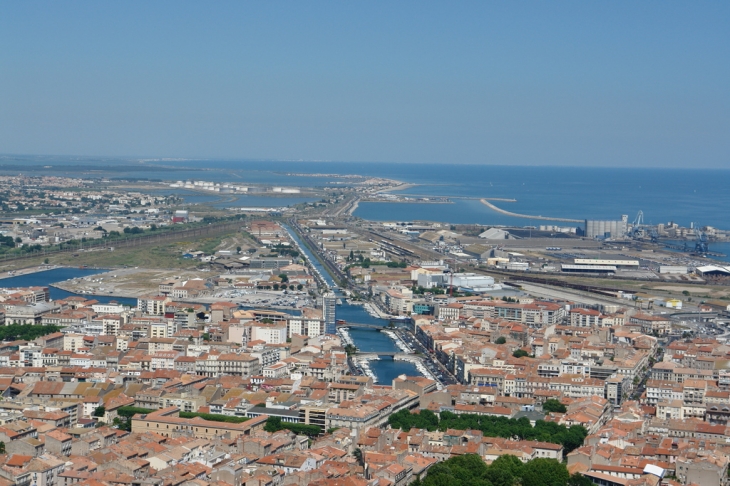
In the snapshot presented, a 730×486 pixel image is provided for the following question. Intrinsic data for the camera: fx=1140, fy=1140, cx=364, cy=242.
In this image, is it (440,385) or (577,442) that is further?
(440,385)

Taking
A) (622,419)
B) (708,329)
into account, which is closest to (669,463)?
(622,419)

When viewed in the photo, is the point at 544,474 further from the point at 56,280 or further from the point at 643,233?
the point at 643,233

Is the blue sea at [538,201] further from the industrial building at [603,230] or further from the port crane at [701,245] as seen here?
the port crane at [701,245]

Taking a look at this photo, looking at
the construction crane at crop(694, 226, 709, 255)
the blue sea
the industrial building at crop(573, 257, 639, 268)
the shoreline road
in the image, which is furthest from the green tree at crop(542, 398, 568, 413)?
the shoreline road

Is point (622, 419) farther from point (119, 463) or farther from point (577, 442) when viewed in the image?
point (119, 463)

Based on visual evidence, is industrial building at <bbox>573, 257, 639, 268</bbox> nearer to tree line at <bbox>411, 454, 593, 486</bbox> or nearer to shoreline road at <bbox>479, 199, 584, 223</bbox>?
shoreline road at <bbox>479, 199, 584, 223</bbox>

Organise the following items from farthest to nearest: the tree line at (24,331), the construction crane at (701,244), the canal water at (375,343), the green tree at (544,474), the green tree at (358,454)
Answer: the construction crane at (701,244) < the tree line at (24,331) < the canal water at (375,343) < the green tree at (358,454) < the green tree at (544,474)

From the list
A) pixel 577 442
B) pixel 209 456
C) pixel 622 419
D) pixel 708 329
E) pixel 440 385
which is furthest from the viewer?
pixel 708 329

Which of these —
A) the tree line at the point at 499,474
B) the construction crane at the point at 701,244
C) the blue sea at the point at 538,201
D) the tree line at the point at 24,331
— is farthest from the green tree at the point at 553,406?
the blue sea at the point at 538,201
